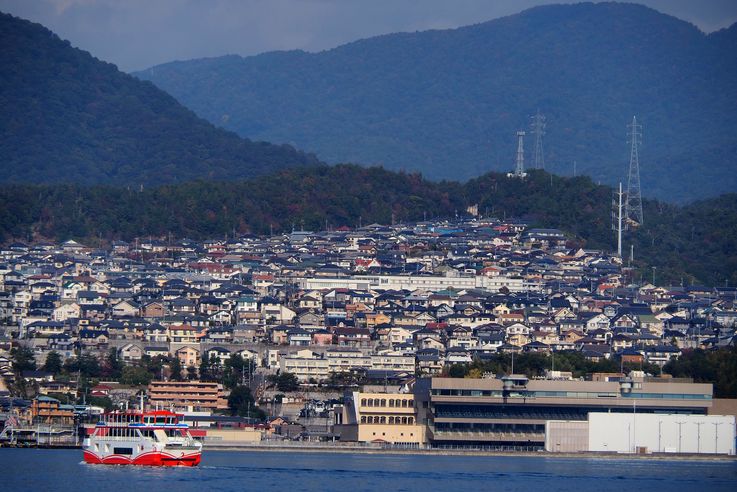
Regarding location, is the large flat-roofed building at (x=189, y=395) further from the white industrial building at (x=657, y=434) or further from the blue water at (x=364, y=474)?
the white industrial building at (x=657, y=434)

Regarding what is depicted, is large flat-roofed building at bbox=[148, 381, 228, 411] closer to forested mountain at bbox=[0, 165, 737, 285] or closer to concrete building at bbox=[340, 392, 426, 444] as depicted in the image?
concrete building at bbox=[340, 392, 426, 444]

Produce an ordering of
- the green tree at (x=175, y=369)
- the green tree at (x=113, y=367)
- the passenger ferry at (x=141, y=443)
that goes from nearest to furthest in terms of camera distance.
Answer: the passenger ferry at (x=141, y=443), the green tree at (x=175, y=369), the green tree at (x=113, y=367)

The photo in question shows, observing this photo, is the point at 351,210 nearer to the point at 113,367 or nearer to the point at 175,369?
the point at 113,367

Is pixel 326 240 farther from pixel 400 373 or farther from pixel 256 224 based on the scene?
pixel 400 373

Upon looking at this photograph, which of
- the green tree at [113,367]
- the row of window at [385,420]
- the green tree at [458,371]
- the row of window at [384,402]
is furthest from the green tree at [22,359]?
the row of window at [384,402]

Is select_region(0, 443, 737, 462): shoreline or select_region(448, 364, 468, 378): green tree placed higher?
select_region(448, 364, 468, 378): green tree

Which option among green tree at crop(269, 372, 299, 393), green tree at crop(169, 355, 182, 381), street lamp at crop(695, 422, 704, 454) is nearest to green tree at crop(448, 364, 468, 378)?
green tree at crop(269, 372, 299, 393)
